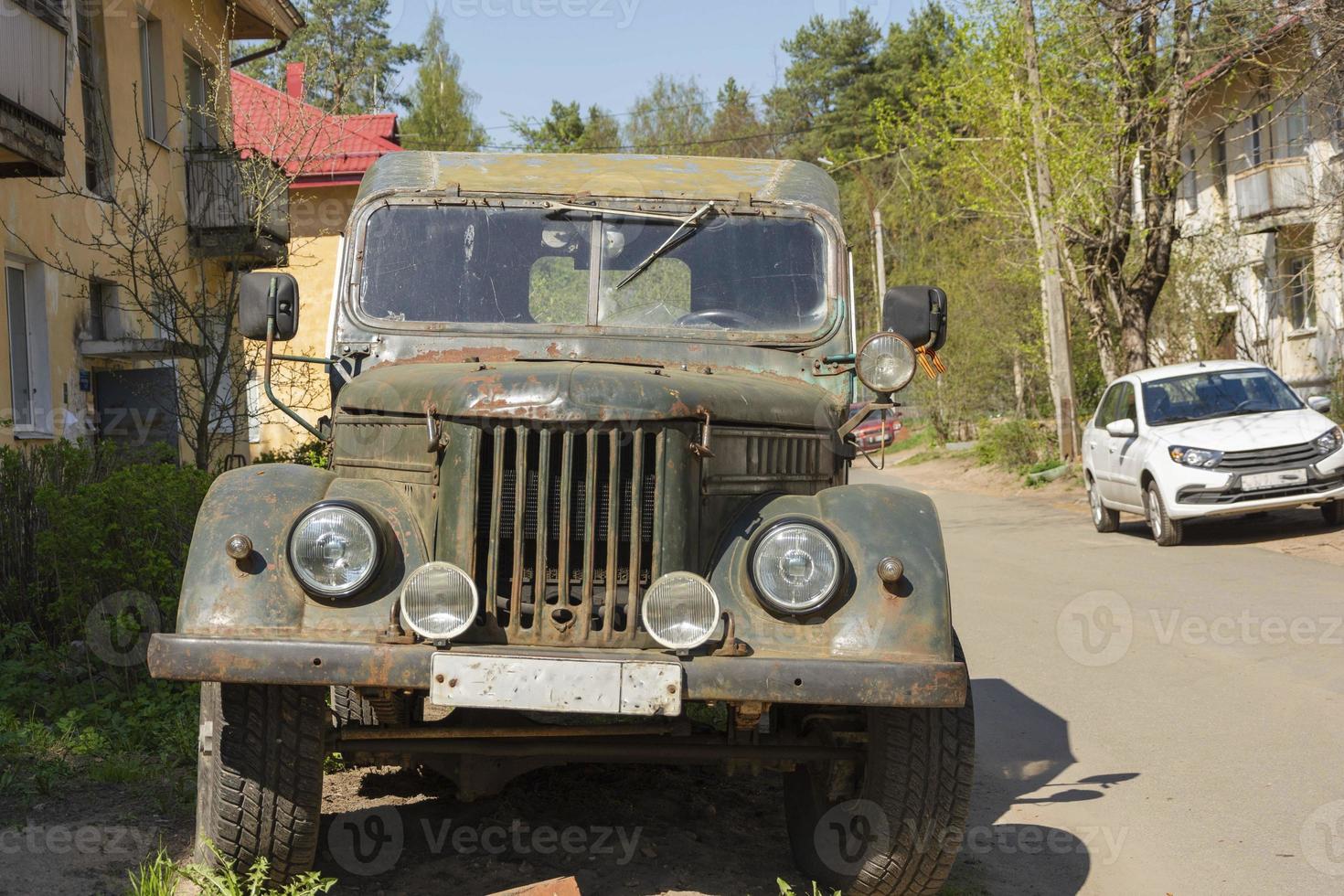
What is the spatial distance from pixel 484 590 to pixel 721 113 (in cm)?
6588

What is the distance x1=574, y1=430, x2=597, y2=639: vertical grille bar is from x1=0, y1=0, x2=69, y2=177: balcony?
28.2ft

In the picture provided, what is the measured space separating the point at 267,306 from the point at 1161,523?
429 inches

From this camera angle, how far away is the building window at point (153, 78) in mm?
17344

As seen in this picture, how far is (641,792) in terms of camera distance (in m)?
6.01

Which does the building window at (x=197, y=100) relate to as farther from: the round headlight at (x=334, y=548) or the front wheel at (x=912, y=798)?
the front wheel at (x=912, y=798)

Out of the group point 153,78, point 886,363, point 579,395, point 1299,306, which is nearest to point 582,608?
point 579,395

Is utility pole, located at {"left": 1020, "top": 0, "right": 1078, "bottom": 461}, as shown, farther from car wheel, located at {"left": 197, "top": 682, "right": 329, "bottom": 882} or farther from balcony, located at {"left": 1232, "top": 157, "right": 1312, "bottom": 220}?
car wheel, located at {"left": 197, "top": 682, "right": 329, "bottom": 882}

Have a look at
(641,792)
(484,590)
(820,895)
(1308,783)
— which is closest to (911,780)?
(820,895)

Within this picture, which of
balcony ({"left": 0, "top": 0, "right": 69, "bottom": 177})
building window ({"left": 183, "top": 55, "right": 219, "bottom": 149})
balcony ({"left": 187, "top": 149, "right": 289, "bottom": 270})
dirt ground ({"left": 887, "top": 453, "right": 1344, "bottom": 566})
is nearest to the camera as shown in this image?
balcony ({"left": 0, "top": 0, "right": 69, "bottom": 177})

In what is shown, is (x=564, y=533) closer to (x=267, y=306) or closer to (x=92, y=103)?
(x=267, y=306)

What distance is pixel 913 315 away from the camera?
568 centimetres

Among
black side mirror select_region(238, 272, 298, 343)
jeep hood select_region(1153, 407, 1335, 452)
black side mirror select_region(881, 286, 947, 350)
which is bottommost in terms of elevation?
jeep hood select_region(1153, 407, 1335, 452)

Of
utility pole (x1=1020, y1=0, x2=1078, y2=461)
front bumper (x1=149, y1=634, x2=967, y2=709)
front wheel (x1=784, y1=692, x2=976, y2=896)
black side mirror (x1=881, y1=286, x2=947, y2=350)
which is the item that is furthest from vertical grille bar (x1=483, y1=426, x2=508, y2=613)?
utility pole (x1=1020, y1=0, x2=1078, y2=461)

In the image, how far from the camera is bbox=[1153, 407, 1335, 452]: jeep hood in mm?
13828
